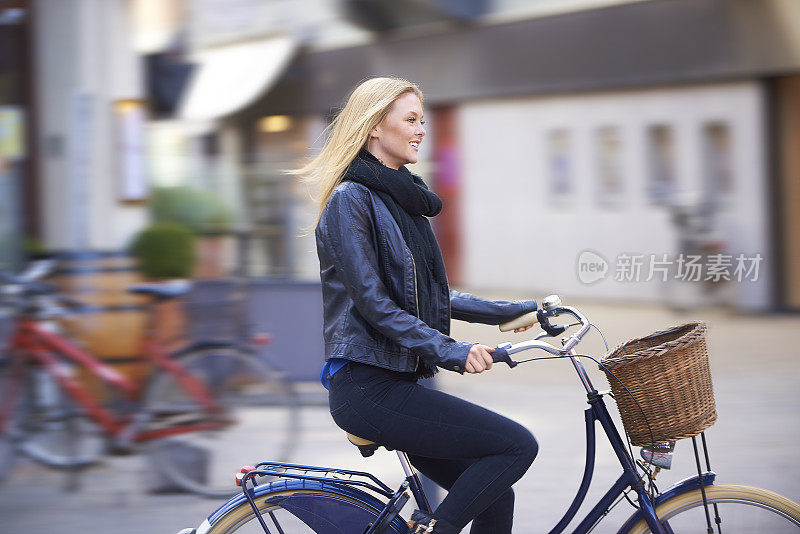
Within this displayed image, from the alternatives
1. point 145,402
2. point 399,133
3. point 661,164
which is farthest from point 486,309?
point 661,164

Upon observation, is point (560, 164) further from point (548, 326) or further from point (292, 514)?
point (292, 514)

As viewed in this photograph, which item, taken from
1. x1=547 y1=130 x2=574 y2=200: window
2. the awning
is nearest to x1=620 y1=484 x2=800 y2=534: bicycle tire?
the awning

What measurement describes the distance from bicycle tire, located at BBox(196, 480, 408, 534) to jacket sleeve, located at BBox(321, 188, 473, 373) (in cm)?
49

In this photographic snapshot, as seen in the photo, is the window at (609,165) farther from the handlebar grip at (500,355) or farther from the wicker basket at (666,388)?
the handlebar grip at (500,355)

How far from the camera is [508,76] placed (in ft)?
47.9

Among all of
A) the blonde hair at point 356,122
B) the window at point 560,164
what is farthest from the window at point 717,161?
the blonde hair at point 356,122

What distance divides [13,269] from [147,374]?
4.23ft

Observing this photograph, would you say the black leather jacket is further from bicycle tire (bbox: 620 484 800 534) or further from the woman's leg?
bicycle tire (bbox: 620 484 800 534)

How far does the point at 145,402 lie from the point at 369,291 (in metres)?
2.82

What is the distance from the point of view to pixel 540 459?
5699 mm

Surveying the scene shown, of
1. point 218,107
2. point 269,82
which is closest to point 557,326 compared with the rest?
point 269,82

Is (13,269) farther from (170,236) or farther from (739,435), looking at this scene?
(739,435)

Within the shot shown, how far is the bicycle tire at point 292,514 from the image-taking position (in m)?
2.90

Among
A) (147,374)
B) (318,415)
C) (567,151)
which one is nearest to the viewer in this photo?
(147,374)
